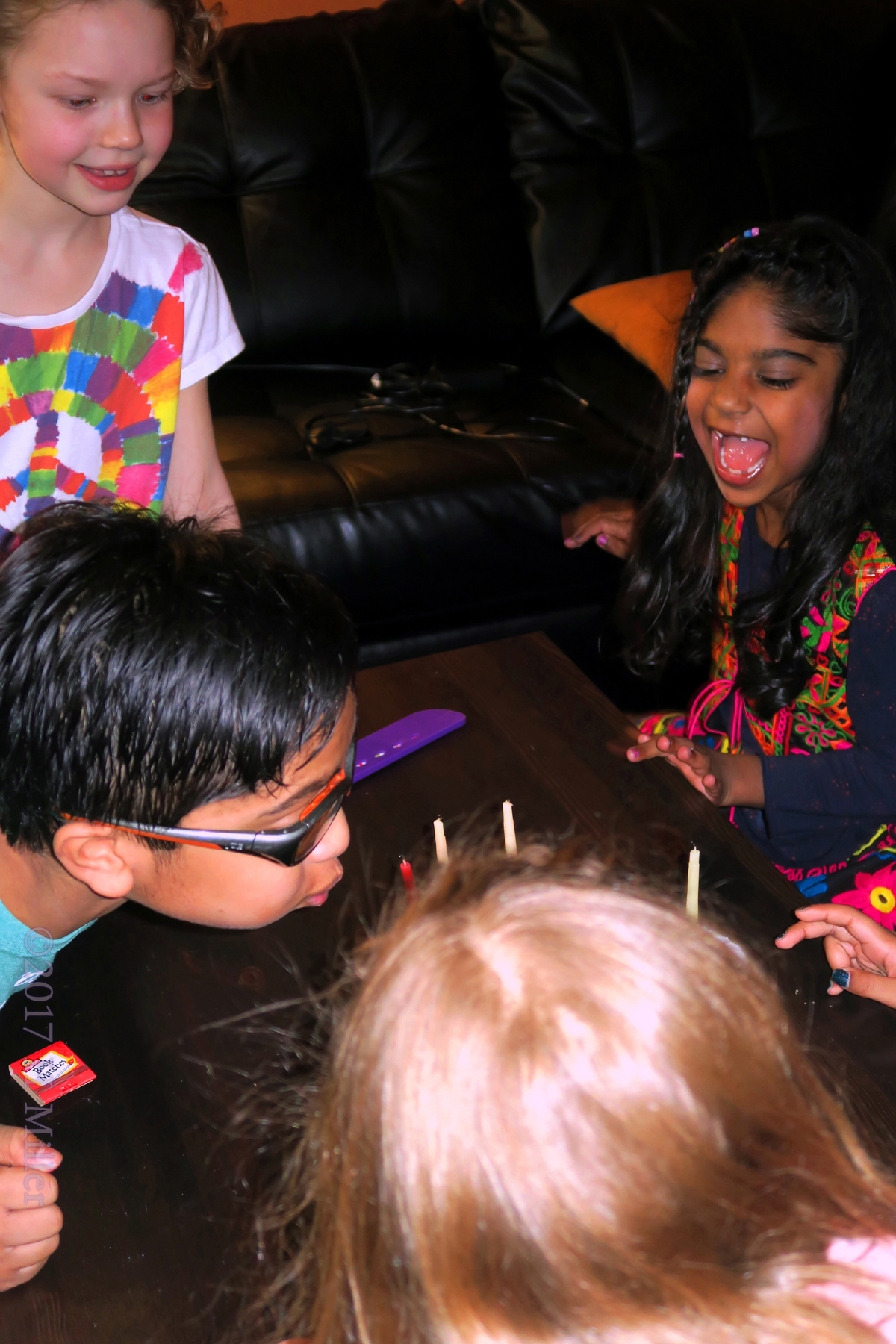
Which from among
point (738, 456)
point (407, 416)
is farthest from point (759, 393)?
point (407, 416)

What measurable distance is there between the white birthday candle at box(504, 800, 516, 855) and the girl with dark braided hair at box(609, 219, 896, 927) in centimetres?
33

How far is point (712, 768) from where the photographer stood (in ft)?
4.39

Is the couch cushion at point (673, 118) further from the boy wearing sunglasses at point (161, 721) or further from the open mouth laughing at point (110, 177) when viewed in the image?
the boy wearing sunglasses at point (161, 721)

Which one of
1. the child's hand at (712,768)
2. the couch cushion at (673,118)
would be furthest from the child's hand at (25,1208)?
the couch cushion at (673,118)

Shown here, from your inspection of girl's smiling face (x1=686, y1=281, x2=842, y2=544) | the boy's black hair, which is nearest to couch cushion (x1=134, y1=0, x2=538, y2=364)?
girl's smiling face (x1=686, y1=281, x2=842, y2=544)

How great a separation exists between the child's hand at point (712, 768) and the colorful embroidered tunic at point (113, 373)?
63cm

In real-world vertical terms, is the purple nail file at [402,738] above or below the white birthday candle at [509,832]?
below

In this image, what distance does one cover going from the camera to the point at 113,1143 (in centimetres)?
81

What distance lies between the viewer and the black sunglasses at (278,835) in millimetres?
833

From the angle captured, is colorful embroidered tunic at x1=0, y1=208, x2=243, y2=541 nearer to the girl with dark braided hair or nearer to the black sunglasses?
the black sunglasses

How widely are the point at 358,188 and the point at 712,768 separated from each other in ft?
5.94

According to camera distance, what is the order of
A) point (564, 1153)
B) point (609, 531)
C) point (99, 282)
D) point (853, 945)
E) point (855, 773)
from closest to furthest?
1. point (564, 1153)
2. point (853, 945)
3. point (99, 282)
4. point (855, 773)
5. point (609, 531)

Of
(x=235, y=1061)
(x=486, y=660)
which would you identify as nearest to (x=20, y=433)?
(x=486, y=660)

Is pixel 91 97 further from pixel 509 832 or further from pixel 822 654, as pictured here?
pixel 822 654
